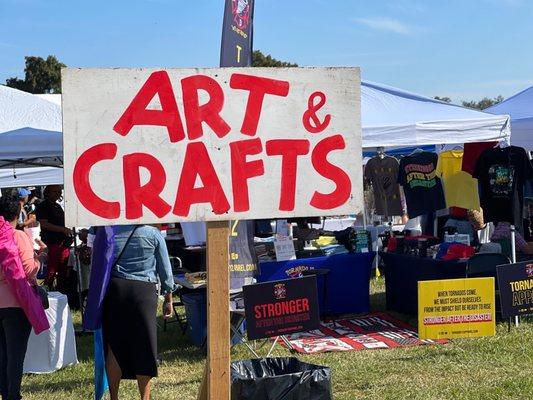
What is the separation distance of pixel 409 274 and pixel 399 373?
281 cm

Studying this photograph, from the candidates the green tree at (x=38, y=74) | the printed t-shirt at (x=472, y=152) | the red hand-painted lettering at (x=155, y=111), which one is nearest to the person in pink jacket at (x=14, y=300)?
the red hand-painted lettering at (x=155, y=111)

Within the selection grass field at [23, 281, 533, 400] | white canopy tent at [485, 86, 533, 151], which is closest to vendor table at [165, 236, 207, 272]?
grass field at [23, 281, 533, 400]

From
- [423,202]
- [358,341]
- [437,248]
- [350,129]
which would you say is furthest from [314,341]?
[350,129]

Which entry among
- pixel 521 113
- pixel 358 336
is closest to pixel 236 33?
pixel 358 336

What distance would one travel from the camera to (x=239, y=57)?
341 inches

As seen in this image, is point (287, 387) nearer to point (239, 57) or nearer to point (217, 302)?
point (217, 302)

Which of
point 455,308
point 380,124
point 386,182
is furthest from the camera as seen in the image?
point 386,182

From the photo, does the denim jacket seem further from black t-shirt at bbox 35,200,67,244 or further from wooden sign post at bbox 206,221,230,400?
black t-shirt at bbox 35,200,67,244

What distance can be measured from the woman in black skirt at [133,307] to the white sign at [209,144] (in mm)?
2004

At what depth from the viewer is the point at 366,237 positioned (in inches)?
419

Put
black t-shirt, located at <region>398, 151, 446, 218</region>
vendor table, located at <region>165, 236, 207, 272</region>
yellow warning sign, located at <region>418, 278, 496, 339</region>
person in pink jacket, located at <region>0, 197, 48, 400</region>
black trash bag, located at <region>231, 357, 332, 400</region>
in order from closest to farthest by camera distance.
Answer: black trash bag, located at <region>231, 357, 332, 400</region>, person in pink jacket, located at <region>0, 197, 48, 400</region>, yellow warning sign, located at <region>418, 278, 496, 339</region>, black t-shirt, located at <region>398, 151, 446, 218</region>, vendor table, located at <region>165, 236, 207, 272</region>

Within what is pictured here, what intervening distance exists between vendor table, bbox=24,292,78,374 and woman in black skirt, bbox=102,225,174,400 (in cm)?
191

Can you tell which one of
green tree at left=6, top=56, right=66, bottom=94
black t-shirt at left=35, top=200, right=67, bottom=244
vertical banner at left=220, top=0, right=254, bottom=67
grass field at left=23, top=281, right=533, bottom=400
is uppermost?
green tree at left=6, top=56, right=66, bottom=94

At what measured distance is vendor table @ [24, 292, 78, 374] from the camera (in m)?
7.30
